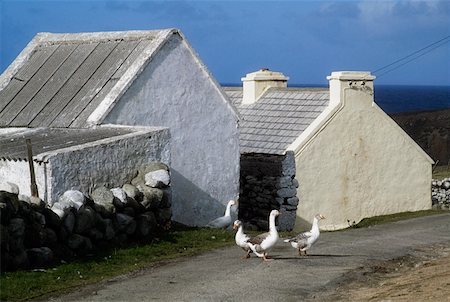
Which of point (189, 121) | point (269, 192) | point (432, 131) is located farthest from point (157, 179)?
point (432, 131)

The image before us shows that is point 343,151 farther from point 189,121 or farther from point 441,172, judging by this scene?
point 441,172

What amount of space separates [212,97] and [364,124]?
659cm

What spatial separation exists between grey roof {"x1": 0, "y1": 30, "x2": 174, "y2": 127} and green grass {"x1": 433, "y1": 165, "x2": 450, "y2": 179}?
14.3m

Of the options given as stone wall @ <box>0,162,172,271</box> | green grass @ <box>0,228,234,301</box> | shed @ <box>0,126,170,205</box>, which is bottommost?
green grass @ <box>0,228,234,301</box>

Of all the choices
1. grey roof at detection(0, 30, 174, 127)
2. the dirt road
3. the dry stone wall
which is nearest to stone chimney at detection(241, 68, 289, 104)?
the dry stone wall

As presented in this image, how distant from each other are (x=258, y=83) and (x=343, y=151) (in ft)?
15.3

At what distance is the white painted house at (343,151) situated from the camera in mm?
23594

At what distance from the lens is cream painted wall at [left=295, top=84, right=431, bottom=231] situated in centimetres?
2361

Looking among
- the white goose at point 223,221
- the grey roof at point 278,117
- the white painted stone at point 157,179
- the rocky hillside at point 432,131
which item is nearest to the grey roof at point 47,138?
the white painted stone at point 157,179

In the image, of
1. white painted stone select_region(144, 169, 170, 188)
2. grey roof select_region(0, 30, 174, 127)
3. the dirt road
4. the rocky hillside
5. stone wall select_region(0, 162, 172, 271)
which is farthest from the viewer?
the rocky hillside

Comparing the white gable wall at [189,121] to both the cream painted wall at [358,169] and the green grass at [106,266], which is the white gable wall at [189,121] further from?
the cream painted wall at [358,169]

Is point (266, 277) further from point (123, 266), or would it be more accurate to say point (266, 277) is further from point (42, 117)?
point (42, 117)

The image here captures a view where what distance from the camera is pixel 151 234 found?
1522 centimetres

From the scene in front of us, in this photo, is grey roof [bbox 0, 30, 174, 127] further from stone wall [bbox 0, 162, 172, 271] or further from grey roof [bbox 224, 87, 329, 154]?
grey roof [bbox 224, 87, 329, 154]
